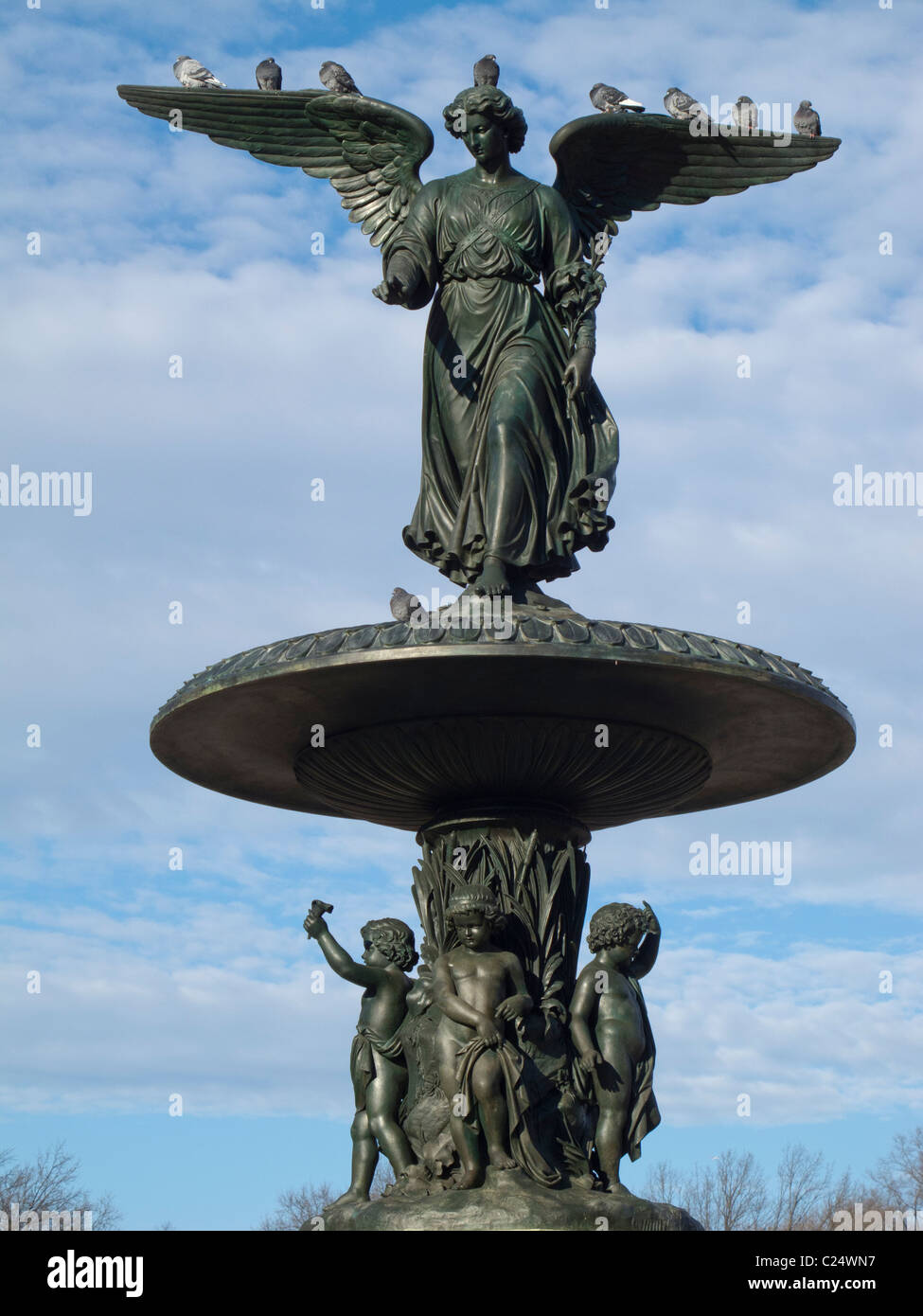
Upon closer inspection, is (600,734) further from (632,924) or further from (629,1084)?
(629,1084)

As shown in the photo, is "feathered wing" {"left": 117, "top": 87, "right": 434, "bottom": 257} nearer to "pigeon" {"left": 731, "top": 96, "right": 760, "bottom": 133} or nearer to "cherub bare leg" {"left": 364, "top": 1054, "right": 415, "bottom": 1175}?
"pigeon" {"left": 731, "top": 96, "right": 760, "bottom": 133}

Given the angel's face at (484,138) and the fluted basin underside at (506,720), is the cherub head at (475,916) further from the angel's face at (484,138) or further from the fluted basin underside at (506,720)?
the angel's face at (484,138)

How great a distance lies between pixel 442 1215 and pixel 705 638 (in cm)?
329

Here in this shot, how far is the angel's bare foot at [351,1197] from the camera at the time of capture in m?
10.6

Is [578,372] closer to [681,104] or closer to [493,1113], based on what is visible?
[681,104]

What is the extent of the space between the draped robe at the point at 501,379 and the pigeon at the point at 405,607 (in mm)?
1480

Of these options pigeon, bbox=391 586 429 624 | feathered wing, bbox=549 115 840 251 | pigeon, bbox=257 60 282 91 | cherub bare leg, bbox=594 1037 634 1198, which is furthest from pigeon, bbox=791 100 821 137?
cherub bare leg, bbox=594 1037 634 1198

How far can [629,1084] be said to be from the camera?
421 inches

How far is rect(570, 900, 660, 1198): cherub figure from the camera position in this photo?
10.6 m

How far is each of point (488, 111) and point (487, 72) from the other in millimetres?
391

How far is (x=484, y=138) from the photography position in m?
12.0

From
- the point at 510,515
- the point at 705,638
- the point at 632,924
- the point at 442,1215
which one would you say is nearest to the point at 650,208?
the point at 510,515

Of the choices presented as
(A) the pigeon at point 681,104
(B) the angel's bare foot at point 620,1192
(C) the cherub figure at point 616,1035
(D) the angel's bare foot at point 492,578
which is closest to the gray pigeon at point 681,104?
(A) the pigeon at point 681,104

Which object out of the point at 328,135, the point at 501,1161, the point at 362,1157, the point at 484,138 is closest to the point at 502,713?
the point at 501,1161
